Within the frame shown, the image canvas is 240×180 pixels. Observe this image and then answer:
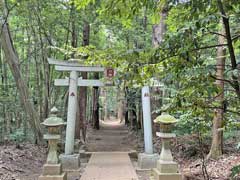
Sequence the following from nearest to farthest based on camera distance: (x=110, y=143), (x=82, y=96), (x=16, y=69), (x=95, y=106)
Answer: (x=16, y=69), (x=82, y=96), (x=110, y=143), (x=95, y=106)

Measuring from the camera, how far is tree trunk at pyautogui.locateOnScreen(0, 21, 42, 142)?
8.16m

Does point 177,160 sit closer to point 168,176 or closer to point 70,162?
point 168,176

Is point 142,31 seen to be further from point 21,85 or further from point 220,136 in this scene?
point 220,136

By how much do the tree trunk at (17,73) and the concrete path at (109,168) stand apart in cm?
190

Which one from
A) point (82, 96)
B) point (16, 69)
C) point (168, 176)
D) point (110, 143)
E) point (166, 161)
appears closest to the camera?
point (168, 176)

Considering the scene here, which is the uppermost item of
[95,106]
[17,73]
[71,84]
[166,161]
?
[17,73]

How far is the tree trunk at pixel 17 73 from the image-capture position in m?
8.16

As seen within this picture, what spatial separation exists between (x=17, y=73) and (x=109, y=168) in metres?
3.56

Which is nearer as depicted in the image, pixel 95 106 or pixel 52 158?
pixel 52 158

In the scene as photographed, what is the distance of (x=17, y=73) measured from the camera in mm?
8531

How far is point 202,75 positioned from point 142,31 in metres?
8.92

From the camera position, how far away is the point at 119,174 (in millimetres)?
6836

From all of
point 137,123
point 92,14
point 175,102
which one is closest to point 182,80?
point 175,102

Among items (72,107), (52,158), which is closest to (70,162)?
(72,107)
